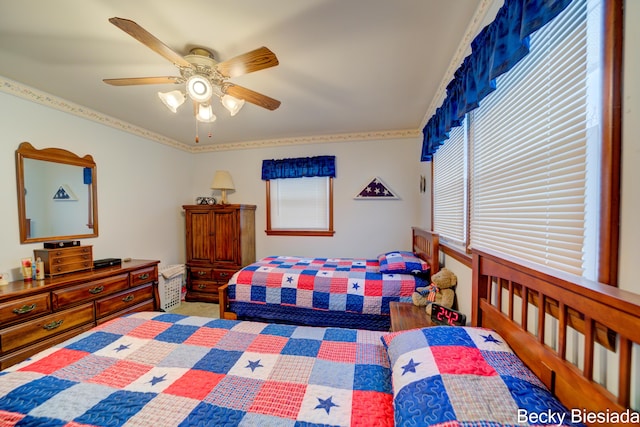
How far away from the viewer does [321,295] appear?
2.27m

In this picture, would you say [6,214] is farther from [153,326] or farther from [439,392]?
[439,392]

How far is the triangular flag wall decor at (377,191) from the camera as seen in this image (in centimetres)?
350

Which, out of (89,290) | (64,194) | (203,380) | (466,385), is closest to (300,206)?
(89,290)

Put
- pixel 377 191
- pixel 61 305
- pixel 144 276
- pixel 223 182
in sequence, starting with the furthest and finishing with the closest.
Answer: pixel 223 182 < pixel 377 191 < pixel 144 276 < pixel 61 305

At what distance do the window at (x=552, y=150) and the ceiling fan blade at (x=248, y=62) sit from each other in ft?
4.17

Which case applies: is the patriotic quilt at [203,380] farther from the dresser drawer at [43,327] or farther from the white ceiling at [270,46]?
the white ceiling at [270,46]

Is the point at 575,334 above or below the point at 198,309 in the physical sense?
above

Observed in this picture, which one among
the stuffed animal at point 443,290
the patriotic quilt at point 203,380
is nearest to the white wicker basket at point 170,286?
the patriotic quilt at point 203,380

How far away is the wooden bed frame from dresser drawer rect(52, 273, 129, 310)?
101 cm

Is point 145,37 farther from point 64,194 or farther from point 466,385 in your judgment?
point 64,194

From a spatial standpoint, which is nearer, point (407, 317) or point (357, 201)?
point (407, 317)

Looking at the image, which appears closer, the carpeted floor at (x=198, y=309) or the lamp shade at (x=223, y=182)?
the carpeted floor at (x=198, y=309)

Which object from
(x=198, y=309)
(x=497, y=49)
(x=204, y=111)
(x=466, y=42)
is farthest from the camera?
(x=198, y=309)

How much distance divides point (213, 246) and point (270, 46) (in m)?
2.89
